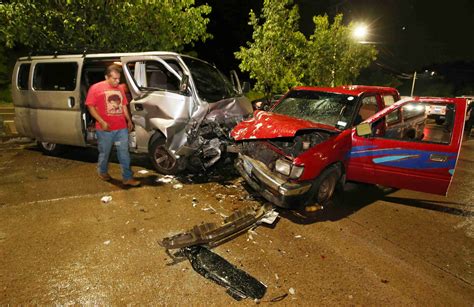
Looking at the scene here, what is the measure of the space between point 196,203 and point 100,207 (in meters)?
1.43

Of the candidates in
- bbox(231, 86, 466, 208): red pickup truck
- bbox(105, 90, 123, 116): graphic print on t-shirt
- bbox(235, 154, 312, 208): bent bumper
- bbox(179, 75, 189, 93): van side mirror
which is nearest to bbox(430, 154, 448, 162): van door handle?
bbox(231, 86, 466, 208): red pickup truck

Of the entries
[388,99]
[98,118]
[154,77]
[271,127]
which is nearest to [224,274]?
[271,127]

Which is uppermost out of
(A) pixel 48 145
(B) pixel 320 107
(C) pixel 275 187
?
(B) pixel 320 107

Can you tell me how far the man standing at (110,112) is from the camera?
464 centimetres

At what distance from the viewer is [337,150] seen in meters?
4.43

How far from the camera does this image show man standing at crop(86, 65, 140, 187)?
183 inches

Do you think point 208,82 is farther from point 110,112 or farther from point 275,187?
point 275,187

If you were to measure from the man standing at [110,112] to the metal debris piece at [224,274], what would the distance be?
7.78ft

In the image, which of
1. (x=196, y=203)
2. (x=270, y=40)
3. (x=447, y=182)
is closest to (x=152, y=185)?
(x=196, y=203)

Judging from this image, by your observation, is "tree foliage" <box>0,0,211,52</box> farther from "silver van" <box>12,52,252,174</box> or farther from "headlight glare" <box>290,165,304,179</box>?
"headlight glare" <box>290,165,304,179</box>

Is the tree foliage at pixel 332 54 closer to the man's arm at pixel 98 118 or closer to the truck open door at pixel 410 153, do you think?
the truck open door at pixel 410 153

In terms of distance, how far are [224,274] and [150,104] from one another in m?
3.34

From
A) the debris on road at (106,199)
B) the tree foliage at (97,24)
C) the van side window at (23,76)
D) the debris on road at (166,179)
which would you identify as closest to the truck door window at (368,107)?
the debris on road at (166,179)

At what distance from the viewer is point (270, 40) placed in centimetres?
1145
